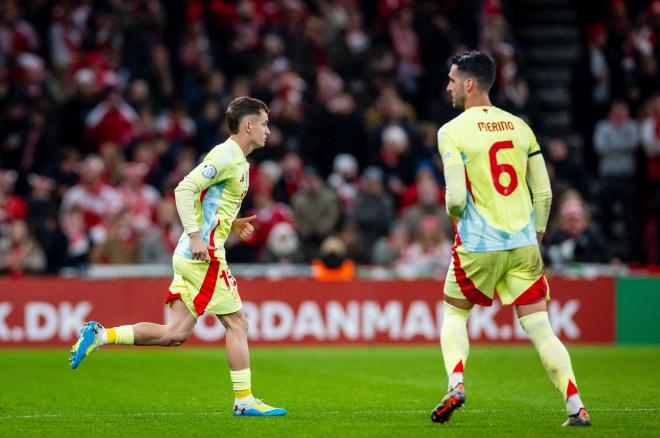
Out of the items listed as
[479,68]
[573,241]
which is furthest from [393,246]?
[479,68]

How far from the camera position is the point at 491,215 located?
8125mm

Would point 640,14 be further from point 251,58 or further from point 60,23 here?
point 60,23

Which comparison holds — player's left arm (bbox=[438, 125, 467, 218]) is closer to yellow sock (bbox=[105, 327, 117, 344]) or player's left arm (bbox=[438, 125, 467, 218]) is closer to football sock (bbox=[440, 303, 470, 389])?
football sock (bbox=[440, 303, 470, 389])

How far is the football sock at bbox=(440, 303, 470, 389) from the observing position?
8141mm

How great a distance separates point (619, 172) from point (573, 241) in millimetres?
3066

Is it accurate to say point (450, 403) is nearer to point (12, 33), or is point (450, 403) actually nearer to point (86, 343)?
point (86, 343)

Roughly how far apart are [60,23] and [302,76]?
163 inches

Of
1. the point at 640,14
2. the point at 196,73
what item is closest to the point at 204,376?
the point at 196,73

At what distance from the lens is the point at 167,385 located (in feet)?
38.5

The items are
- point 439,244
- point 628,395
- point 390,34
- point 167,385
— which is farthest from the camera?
point 390,34

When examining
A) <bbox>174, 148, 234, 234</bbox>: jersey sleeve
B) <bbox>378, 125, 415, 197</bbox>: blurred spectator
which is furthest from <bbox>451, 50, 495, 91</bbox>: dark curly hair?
<bbox>378, 125, 415, 197</bbox>: blurred spectator

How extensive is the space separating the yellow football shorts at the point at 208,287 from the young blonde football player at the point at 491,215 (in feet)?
5.42

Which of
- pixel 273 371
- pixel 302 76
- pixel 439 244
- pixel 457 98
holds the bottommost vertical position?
pixel 273 371

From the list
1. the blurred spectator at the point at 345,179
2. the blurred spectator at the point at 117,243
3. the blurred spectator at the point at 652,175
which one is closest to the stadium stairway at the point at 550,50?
the blurred spectator at the point at 652,175
